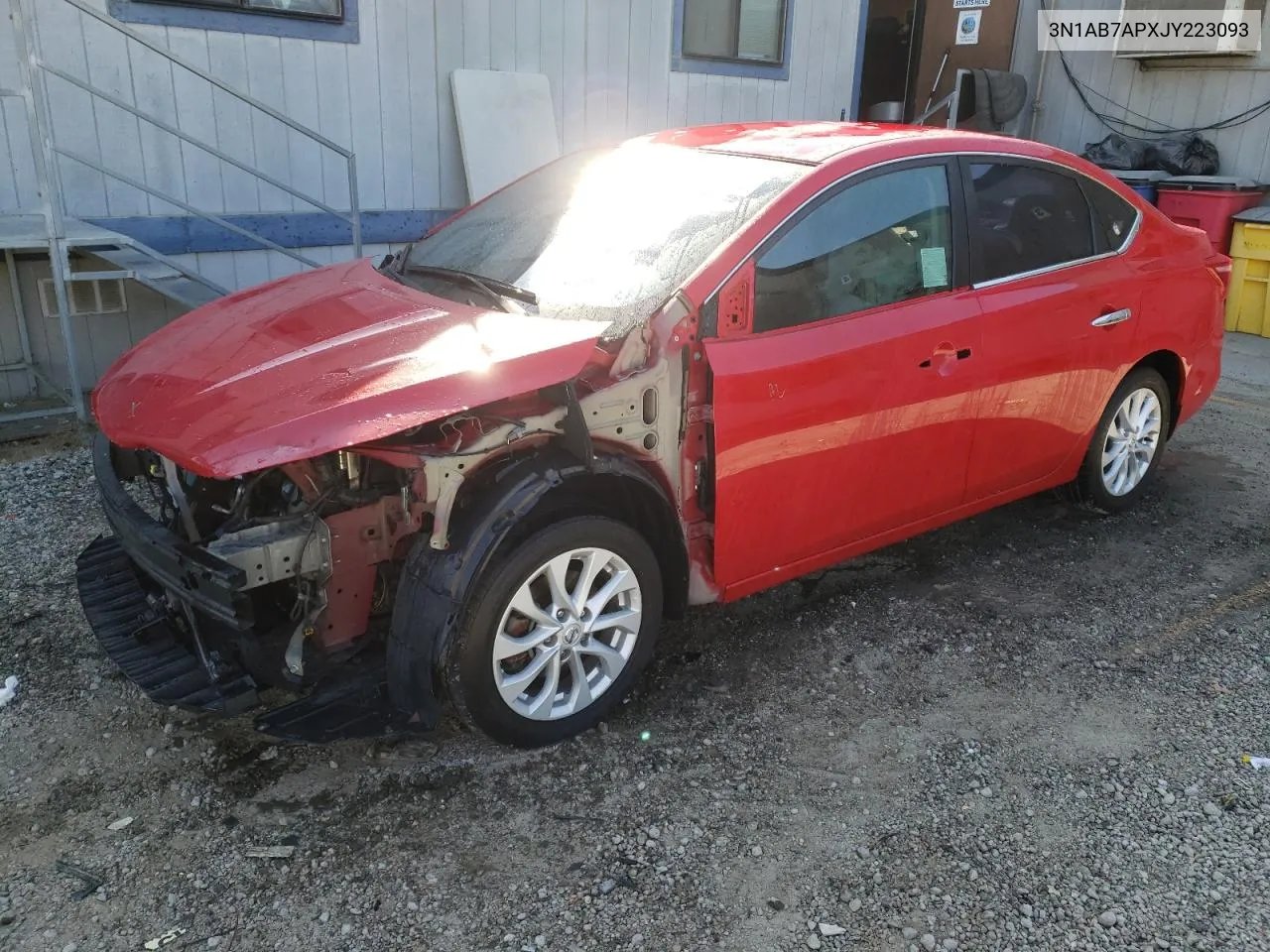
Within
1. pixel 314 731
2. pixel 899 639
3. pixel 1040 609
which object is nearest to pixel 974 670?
pixel 899 639

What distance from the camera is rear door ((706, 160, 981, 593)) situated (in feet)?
10.1

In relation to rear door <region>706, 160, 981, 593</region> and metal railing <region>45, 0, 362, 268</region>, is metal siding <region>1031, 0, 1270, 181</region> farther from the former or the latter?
metal railing <region>45, 0, 362, 268</region>

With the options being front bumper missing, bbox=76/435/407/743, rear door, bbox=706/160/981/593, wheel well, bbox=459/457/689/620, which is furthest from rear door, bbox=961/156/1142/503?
front bumper missing, bbox=76/435/407/743

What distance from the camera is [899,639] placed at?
3693mm

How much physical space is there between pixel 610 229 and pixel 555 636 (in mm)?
1388

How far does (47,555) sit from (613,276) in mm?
2696

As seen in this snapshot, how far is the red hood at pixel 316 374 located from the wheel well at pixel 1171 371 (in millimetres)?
2907

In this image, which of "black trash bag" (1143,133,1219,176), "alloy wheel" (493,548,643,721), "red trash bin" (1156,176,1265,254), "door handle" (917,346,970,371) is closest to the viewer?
"alloy wheel" (493,548,643,721)

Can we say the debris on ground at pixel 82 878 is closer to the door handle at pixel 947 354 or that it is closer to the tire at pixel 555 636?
the tire at pixel 555 636

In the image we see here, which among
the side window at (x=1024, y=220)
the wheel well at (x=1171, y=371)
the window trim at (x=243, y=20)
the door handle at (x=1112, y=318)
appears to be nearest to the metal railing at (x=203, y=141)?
the window trim at (x=243, y=20)

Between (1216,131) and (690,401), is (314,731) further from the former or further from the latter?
(1216,131)

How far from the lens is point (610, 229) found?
3.40 m

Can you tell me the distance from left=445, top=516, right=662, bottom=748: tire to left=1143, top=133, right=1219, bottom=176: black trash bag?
8.74 meters

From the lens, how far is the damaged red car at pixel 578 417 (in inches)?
104
